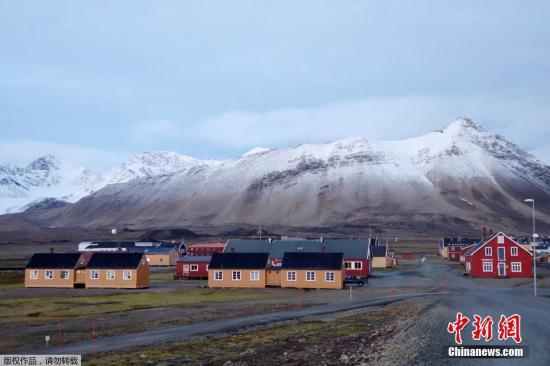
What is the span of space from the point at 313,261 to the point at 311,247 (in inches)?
675

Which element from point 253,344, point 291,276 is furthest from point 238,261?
point 253,344

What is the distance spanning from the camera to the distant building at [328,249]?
87062mm

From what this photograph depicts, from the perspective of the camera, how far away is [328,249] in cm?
8850

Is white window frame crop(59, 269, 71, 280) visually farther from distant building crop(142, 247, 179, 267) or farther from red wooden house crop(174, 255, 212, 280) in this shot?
distant building crop(142, 247, 179, 267)

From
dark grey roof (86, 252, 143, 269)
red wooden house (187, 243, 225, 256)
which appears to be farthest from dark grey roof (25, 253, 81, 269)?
red wooden house (187, 243, 225, 256)

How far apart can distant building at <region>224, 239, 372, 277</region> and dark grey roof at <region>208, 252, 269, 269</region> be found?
11.6 m

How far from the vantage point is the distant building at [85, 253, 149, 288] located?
72.4m

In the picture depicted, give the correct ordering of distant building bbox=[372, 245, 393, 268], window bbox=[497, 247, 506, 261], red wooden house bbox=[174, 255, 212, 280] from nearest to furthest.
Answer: window bbox=[497, 247, 506, 261], red wooden house bbox=[174, 255, 212, 280], distant building bbox=[372, 245, 393, 268]

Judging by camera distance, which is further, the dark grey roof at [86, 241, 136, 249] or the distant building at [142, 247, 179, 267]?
the dark grey roof at [86, 241, 136, 249]

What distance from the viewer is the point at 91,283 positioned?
74.6 m

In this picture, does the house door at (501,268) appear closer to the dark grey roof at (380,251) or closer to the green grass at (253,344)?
the dark grey roof at (380,251)

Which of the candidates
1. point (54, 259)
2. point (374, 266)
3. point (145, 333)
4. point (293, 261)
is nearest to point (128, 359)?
point (145, 333)

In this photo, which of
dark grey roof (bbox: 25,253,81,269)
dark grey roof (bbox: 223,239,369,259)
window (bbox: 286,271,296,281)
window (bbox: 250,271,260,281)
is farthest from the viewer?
dark grey roof (bbox: 223,239,369,259)

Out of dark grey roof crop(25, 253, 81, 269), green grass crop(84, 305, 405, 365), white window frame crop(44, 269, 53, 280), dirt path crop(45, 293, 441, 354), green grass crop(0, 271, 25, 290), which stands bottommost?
green grass crop(0, 271, 25, 290)
